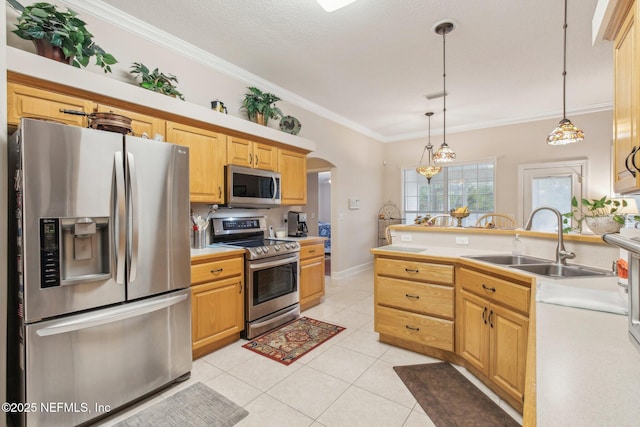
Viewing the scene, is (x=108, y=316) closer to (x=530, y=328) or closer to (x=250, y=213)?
(x=250, y=213)

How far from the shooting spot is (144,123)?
7.77 feet

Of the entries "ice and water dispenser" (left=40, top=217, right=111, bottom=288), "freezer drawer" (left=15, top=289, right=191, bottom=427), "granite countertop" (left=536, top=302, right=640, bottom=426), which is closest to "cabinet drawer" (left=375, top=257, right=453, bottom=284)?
"granite countertop" (left=536, top=302, right=640, bottom=426)

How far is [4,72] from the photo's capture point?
1.57 m

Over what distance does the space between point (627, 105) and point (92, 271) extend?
2.89 m

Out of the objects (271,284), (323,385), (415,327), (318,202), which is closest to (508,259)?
(415,327)

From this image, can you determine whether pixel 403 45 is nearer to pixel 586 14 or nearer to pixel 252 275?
pixel 586 14

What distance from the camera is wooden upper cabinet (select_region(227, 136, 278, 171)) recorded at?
3.04 meters

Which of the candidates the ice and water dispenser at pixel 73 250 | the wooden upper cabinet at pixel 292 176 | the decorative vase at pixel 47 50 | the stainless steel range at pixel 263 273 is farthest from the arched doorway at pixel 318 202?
the ice and water dispenser at pixel 73 250

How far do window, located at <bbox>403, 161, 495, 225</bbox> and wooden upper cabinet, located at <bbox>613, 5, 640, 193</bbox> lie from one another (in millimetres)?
4376

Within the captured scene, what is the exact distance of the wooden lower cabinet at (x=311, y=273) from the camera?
141 inches

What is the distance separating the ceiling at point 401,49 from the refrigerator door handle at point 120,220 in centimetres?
146

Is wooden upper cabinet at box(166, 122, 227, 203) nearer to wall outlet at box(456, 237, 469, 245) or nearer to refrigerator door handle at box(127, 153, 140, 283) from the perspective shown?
refrigerator door handle at box(127, 153, 140, 283)

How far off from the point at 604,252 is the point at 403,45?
7.90ft

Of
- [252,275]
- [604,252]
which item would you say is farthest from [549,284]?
[252,275]
